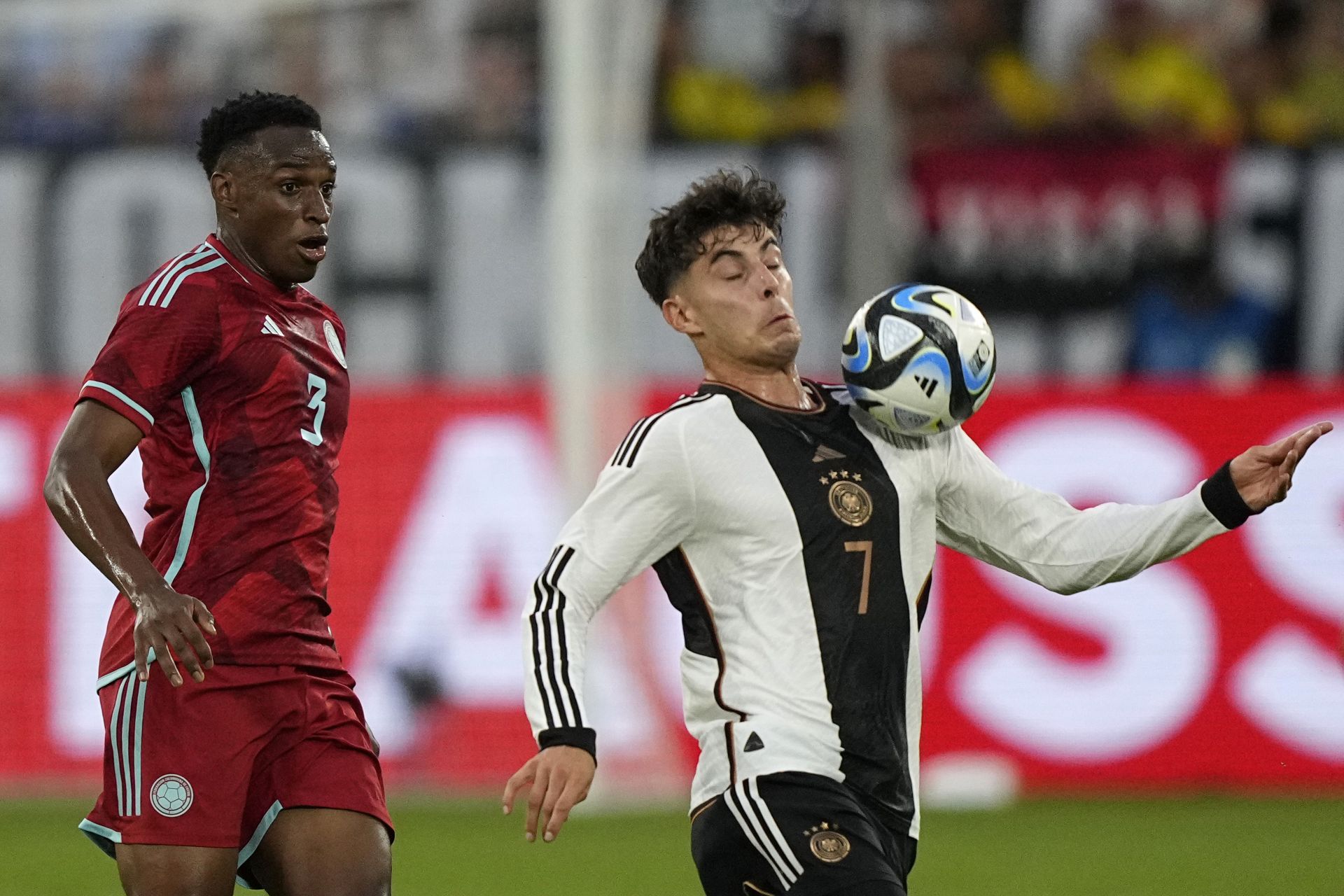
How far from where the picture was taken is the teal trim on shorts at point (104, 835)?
14.1 feet

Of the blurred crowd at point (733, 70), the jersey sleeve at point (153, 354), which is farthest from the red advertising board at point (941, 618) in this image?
the jersey sleeve at point (153, 354)

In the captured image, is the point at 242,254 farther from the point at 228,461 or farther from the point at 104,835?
the point at 104,835

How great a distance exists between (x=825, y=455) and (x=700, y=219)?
564 mm

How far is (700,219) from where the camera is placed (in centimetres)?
435

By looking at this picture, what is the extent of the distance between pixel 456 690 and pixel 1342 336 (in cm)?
537

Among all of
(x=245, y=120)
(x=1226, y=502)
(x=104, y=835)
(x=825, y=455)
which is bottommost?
(x=104, y=835)

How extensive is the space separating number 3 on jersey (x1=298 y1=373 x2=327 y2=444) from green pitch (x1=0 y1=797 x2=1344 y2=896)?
148 inches

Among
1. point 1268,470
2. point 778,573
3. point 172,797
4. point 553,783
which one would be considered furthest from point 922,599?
point 172,797

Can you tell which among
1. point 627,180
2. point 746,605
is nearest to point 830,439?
point 746,605

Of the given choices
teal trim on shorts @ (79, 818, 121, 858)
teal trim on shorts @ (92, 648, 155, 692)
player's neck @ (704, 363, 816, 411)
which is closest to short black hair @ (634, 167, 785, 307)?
player's neck @ (704, 363, 816, 411)

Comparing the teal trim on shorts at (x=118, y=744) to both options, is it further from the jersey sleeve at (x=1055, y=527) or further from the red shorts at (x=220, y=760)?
the jersey sleeve at (x=1055, y=527)

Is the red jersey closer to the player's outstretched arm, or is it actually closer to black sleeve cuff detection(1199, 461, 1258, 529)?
the player's outstretched arm

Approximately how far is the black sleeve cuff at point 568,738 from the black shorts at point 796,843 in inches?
12.9

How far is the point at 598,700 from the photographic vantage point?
34.0 ft
